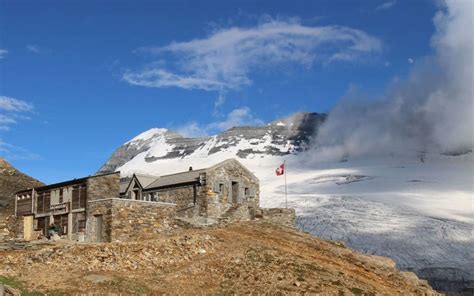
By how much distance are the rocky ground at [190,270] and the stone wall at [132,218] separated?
7.03 metres

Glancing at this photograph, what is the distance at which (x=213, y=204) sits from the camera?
51.1 meters

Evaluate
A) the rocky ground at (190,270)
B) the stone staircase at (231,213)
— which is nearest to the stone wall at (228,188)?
the stone staircase at (231,213)

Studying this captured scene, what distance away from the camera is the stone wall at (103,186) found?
46938 mm

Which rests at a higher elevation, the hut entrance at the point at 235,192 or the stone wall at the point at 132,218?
the hut entrance at the point at 235,192

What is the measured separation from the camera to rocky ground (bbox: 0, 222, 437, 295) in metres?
23.0

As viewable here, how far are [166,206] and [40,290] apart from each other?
1849 cm

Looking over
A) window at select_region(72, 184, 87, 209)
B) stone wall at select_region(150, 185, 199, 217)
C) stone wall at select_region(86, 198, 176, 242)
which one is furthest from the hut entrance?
stone wall at select_region(86, 198, 176, 242)

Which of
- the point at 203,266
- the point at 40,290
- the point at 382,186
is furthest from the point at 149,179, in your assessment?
the point at 382,186

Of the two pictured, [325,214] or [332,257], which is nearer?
[332,257]

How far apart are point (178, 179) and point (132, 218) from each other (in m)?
16.7

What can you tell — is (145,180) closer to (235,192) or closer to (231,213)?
(235,192)

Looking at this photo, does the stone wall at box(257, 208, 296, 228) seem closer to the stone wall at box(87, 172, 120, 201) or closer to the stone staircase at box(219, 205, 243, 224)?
the stone staircase at box(219, 205, 243, 224)

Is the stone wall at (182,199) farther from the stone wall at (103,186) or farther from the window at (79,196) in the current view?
the window at (79,196)

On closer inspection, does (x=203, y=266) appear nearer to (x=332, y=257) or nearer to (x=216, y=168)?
(x=332, y=257)
